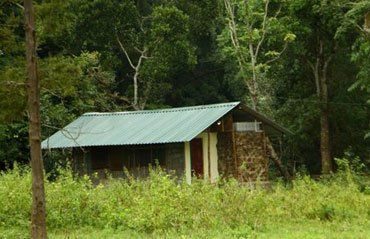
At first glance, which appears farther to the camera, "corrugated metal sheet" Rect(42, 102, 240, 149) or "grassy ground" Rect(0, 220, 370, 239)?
"corrugated metal sheet" Rect(42, 102, 240, 149)

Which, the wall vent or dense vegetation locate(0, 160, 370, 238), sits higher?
the wall vent

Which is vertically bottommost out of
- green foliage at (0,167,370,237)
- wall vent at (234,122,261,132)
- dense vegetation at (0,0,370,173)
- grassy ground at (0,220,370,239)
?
grassy ground at (0,220,370,239)

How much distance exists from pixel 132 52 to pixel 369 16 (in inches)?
748

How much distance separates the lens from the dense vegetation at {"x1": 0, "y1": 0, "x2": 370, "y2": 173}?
94.0 ft

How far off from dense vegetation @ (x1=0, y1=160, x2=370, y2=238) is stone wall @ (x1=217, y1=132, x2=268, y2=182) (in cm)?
995

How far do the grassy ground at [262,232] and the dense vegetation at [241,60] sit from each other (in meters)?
12.6

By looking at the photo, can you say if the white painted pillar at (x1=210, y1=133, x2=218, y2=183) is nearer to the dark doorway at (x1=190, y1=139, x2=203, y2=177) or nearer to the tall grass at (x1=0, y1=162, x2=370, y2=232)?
the dark doorway at (x1=190, y1=139, x2=203, y2=177)

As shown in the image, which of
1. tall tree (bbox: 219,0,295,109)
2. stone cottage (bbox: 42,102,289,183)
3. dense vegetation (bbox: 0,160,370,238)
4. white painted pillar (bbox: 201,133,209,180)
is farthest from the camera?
tall tree (bbox: 219,0,295,109)

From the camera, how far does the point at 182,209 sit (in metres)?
12.9

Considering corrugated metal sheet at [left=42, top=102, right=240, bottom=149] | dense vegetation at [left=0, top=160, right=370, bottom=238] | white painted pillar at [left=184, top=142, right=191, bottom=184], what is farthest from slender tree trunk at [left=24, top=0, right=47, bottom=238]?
white painted pillar at [left=184, top=142, right=191, bottom=184]

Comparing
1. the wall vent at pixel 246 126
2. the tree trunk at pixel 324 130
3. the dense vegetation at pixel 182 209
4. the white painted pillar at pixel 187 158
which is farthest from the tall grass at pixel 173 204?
the tree trunk at pixel 324 130

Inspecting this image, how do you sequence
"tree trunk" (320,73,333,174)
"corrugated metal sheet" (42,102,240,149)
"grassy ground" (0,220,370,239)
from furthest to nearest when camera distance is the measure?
"tree trunk" (320,73,333,174) < "corrugated metal sheet" (42,102,240,149) < "grassy ground" (0,220,370,239)

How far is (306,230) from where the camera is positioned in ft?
40.0

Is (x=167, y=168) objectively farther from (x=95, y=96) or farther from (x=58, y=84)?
(x=58, y=84)
